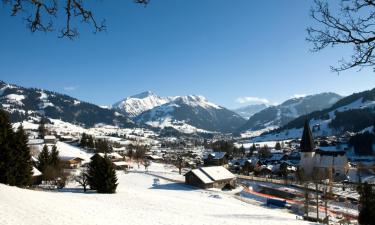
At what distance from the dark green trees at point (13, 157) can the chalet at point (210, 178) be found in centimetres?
3492

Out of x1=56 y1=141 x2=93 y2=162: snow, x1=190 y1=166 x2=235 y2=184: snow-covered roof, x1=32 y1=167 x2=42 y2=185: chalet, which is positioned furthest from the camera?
x1=56 y1=141 x2=93 y2=162: snow

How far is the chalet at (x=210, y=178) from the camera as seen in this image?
6731cm

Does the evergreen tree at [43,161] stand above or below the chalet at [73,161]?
above

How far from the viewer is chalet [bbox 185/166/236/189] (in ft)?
221

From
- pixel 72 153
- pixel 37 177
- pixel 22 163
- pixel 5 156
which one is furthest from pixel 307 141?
pixel 5 156

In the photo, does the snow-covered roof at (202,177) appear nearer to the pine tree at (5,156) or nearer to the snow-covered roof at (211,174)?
the snow-covered roof at (211,174)

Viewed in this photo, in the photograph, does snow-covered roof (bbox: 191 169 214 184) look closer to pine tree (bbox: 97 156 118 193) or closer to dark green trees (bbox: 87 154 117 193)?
dark green trees (bbox: 87 154 117 193)

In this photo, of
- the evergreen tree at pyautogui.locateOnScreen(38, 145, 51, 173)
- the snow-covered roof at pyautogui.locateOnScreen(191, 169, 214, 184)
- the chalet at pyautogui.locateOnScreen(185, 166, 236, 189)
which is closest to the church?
the chalet at pyautogui.locateOnScreen(185, 166, 236, 189)

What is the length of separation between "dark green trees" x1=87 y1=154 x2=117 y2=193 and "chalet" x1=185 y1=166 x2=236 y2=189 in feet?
82.0

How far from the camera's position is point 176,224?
2255 cm

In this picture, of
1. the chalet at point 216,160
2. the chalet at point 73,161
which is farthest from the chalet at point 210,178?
the chalet at point 216,160

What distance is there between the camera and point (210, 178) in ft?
227

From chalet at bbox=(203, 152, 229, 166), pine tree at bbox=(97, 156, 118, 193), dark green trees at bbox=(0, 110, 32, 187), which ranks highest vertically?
dark green trees at bbox=(0, 110, 32, 187)

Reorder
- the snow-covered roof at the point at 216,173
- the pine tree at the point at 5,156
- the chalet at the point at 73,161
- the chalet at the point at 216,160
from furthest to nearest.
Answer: the chalet at the point at 216,160 < the chalet at the point at 73,161 < the snow-covered roof at the point at 216,173 < the pine tree at the point at 5,156
